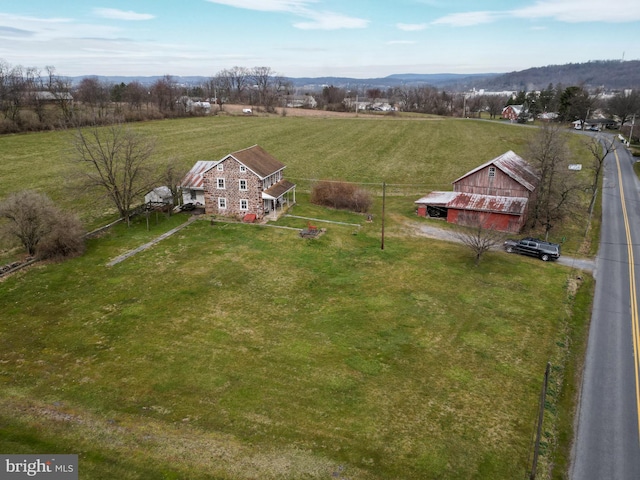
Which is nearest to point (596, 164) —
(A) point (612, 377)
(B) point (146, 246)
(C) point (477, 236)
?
(C) point (477, 236)

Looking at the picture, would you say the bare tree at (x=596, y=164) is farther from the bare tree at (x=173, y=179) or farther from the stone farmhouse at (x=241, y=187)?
the bare tree at (x=173, y=179)

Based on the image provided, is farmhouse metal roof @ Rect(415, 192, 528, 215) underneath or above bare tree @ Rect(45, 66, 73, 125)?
underneath

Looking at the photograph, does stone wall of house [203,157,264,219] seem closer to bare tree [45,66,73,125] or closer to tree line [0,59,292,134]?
tree line [0,59,292,134]

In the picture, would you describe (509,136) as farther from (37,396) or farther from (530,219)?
(37,396)

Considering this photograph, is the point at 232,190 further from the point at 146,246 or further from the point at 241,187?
the point at 146,246

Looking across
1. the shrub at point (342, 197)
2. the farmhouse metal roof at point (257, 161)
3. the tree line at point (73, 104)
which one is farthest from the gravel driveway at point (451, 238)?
the tree line at point (73, 104)

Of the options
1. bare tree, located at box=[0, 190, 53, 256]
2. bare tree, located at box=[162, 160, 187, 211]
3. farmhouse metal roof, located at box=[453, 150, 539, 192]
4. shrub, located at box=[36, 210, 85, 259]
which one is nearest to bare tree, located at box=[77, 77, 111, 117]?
bare tree, located at box=[162, 160, 187, 211]
